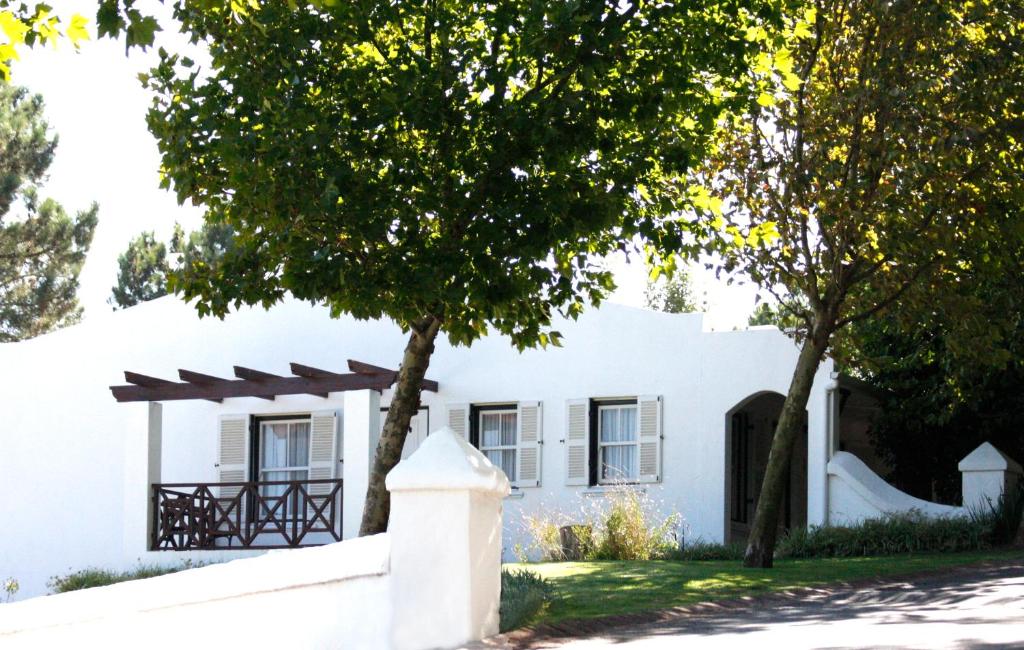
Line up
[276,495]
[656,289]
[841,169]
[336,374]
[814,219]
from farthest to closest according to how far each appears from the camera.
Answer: [656,289], [276,495], [336,374], [814,219], [841,169]

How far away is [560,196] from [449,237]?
100cm

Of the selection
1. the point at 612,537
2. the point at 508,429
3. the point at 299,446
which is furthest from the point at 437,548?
the point at 299,446

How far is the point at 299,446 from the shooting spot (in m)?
23.9

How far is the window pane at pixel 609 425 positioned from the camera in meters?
22.0

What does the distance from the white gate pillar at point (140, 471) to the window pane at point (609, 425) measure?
695 centimetres

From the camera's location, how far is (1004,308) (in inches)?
666

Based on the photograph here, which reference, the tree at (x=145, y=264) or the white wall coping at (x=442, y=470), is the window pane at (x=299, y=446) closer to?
the white wall coping at (x=442, y=470)

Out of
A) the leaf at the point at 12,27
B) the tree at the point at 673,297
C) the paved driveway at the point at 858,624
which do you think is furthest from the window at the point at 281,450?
the tree at the point at 673,297

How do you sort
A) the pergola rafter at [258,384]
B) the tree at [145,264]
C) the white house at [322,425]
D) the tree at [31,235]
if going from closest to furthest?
the white house at [322,425], the pergola rafter at [258,384], the tree at [31,235], the tree at [145,264]

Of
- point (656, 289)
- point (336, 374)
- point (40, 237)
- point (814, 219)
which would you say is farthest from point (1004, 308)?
point (656, 289)

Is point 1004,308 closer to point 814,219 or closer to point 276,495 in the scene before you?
point 814,219

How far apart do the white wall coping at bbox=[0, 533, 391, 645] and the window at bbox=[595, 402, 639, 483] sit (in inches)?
492

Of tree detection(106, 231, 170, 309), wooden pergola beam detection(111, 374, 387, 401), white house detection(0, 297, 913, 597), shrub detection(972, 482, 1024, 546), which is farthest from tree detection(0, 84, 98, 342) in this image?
shrub detection(972, 482, 1024, 546)

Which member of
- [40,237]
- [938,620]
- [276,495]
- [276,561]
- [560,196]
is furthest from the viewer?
[40,237]
